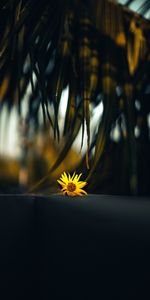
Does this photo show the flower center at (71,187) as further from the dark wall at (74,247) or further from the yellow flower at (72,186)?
the dark wall at (74,247)

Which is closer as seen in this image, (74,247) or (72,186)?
(74,247)

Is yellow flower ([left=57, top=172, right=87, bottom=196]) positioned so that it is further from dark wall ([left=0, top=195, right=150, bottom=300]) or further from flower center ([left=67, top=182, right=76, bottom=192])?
dark wall ([left=0, top=195, right=150, bottom=300])

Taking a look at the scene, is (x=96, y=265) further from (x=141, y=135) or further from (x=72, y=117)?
(x=141, y=135)

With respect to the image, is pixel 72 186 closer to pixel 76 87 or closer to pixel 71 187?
pixel 71 187

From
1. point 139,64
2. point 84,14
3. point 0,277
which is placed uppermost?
point 84,14

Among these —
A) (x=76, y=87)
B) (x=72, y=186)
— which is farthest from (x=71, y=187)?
(x=76, y=87)

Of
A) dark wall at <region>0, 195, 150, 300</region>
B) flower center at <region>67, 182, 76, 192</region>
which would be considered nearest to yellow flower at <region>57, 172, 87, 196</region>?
flower center at <region>67, 182, 76, 192</region>

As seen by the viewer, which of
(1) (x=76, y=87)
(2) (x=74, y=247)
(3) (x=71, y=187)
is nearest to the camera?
(2) (x=74, y=247)

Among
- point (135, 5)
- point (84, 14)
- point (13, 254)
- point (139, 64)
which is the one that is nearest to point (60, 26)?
point (84, 14)
